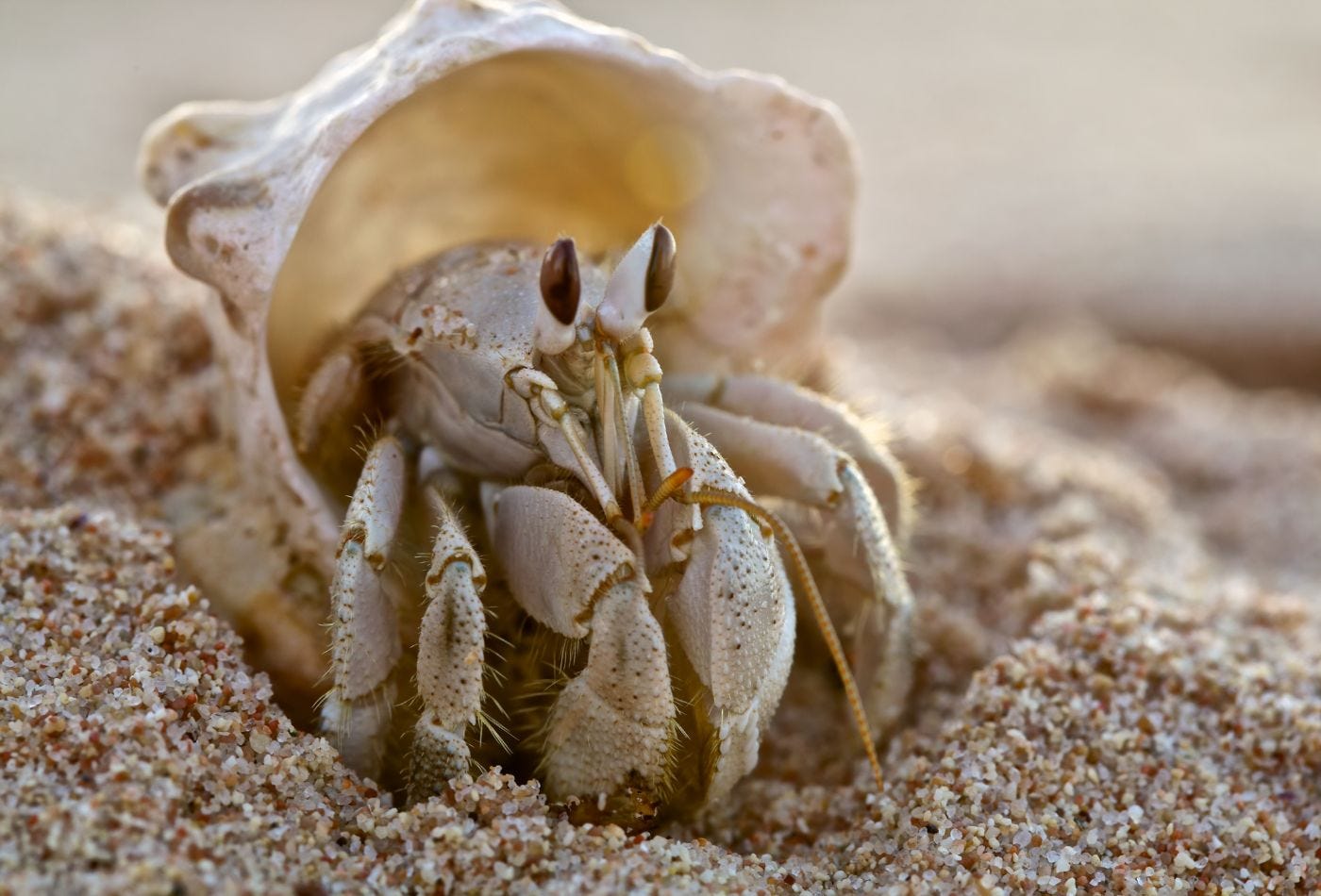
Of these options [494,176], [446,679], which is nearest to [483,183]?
[494,176]

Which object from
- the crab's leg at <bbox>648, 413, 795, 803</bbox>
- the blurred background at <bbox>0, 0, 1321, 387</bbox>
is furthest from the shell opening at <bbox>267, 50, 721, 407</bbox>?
the blurred background at <bbox>0, 0, 1321, 387</bbox>

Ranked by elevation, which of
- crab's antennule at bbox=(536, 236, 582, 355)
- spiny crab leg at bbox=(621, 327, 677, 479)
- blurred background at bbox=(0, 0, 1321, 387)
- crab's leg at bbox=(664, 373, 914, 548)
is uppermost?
crab's antennule at bbox=(536, 236, 582, 355)

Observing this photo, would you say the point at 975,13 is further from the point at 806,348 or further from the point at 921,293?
the point at 806,348

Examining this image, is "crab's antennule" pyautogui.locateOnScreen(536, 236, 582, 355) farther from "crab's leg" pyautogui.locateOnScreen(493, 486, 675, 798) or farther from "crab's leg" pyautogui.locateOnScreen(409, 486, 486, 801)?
"crab's leg" pyautogui.locateOnScreen(409, 486, 486, 801)

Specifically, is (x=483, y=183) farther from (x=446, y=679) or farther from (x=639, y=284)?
(x=446, y=679)

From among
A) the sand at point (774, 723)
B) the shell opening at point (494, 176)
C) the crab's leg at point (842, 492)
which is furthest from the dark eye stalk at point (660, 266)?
the sand at point (774, 723)

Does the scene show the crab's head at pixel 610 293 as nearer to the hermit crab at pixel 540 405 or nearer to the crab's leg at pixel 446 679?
the hermit crab at pixel 540 405
